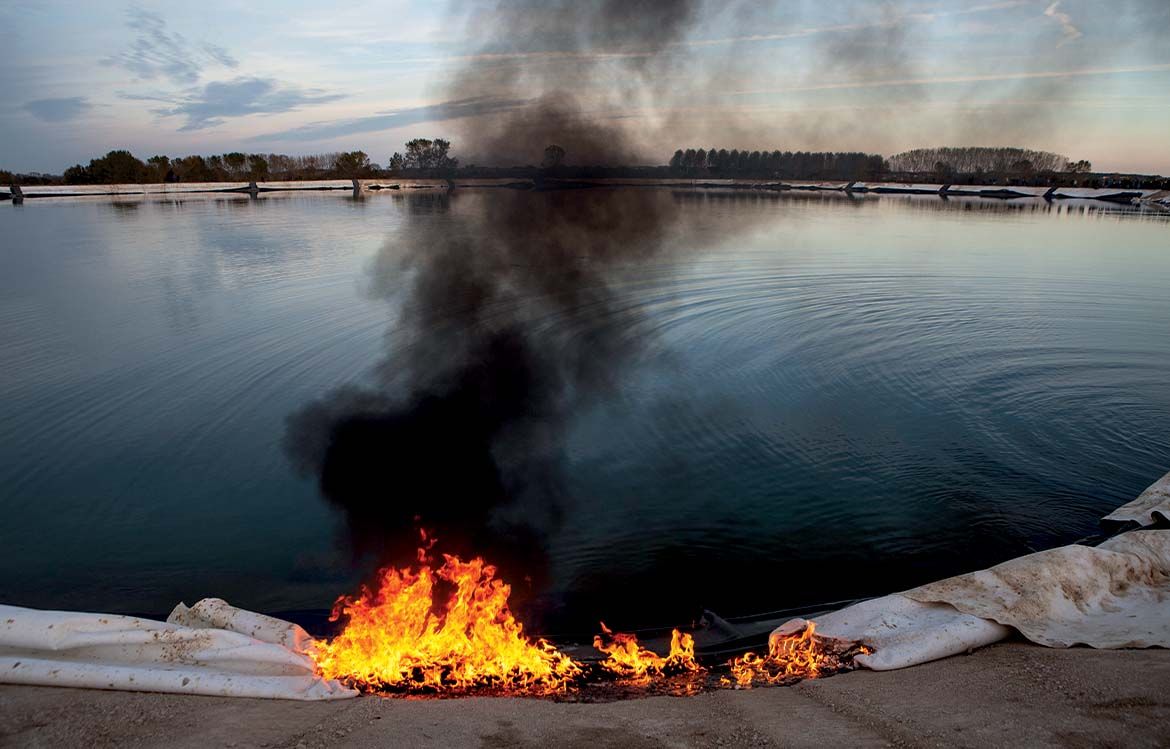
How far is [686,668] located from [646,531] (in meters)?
2.46

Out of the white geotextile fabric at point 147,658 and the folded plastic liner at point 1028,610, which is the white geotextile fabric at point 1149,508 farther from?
the white geotextile fabric at point 147,658

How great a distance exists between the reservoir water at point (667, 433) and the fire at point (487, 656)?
2.52ft

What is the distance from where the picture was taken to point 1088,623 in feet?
19.3

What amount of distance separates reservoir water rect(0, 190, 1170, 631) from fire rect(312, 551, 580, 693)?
80cm

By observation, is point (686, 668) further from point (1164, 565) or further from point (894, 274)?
point (894, 274)

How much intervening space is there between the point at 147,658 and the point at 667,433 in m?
7.97

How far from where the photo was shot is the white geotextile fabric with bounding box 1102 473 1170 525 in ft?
25.9

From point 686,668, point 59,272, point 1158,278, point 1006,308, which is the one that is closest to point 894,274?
point 1006,308

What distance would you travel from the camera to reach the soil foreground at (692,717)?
4.35 m

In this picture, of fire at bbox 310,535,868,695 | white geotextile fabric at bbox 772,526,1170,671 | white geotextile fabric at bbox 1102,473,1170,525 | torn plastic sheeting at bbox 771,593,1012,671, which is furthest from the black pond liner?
white geotextile fabric at bbox 1102,473,1170,525

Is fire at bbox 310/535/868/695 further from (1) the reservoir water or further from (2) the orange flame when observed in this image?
→ (1) the reservoir water

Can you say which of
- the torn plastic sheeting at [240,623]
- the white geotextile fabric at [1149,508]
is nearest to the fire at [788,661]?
the torn plastic sheeting at [240,623]

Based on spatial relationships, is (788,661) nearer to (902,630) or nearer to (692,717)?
(902,630)

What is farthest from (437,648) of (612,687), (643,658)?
(643,658)
